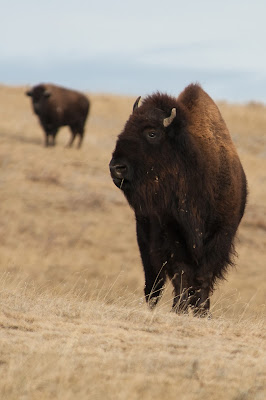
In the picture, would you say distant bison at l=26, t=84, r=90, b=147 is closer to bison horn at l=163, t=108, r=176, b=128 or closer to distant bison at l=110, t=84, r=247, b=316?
distant bison at l=110, t=84, r=247, b=316

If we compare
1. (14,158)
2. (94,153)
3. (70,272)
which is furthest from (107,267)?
(94,153)

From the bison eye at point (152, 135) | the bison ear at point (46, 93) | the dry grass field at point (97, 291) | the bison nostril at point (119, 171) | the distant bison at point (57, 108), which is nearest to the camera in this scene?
the dry grass field at point (97, 291)

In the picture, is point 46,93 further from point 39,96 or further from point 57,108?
point 57,108

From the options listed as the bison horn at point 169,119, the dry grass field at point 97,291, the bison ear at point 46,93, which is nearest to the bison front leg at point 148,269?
the dry grass field at point 97,291

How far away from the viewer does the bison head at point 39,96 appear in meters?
25.3

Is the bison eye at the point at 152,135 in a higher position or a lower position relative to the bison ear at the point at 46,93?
higher

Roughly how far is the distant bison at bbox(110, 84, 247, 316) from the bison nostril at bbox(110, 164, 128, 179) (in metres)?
0.12

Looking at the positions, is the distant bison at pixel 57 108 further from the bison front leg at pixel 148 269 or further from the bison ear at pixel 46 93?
the bison front leg at pixel 148 269

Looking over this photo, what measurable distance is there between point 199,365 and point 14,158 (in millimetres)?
18088

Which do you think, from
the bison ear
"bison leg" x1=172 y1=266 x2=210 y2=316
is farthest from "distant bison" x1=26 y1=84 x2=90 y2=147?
"bison leg" x1=172 y1=266 x2=210 y2=316

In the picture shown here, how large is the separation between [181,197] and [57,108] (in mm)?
18815

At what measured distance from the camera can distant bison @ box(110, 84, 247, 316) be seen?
6.91 metres

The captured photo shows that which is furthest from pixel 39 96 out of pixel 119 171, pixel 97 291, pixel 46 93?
pixel 119 171

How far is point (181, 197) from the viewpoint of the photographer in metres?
7.11
